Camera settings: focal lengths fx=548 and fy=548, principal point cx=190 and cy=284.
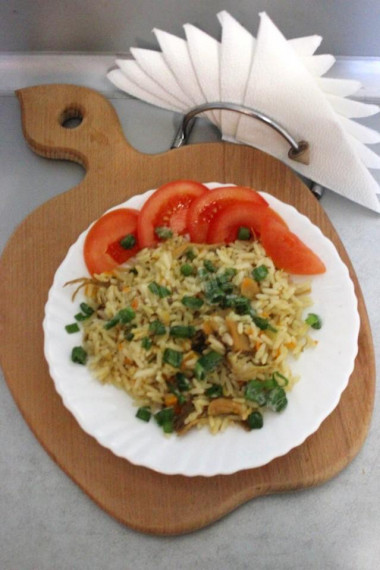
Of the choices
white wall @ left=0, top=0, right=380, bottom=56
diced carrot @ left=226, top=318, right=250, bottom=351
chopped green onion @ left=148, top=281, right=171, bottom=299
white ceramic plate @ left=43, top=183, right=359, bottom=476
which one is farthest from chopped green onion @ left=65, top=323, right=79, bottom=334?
white wall @ left=0, top=0, right=380, bottom=56

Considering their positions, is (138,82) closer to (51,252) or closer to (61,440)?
(51,252)

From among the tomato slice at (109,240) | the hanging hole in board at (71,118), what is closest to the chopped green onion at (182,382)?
the tomato slice at (109,240)

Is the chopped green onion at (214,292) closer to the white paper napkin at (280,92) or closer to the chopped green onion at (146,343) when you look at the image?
the chopped green onion at (146,343)

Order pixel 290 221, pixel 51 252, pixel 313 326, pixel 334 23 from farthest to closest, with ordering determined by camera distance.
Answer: pixel 334 23 → pixel 51 252 → pixel 290 221 → pixel 313 326

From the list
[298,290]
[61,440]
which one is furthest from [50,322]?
[298,290]

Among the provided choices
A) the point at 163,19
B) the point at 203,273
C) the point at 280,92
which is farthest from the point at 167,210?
the point at 163,19

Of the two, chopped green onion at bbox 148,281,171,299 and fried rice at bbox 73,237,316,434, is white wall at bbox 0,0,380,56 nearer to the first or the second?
fried rice at bbox 73,237,316,434
